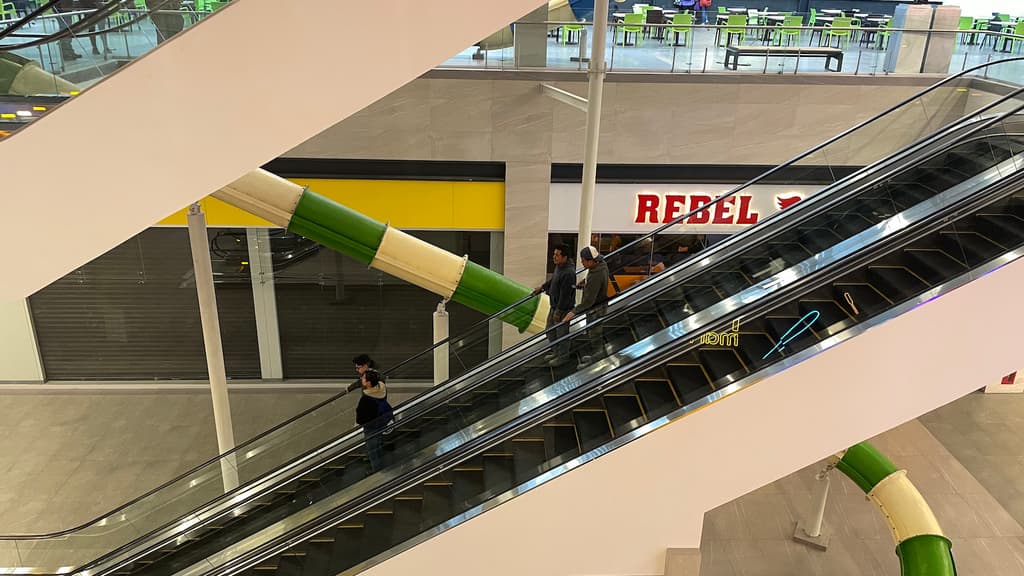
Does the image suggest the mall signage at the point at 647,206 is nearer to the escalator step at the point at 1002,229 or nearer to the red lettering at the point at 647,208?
Answer: the red lettering at the point at 647,208

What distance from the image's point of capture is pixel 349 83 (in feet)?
15.8

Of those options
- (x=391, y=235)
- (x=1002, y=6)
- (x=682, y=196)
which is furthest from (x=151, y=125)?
(x=1002, y=6)

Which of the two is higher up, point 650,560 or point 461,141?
point 461,141

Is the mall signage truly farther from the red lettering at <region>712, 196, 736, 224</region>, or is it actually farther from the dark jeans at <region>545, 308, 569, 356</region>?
the dark jeans at <region>545, 308, 569, 356</region>

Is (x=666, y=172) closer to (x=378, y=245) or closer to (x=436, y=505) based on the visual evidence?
(x=378, y=245)

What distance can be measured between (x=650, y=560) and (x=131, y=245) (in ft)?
31.0

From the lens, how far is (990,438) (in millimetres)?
10992

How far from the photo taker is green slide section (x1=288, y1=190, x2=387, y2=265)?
7.53 m

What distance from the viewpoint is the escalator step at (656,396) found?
5.65 metres

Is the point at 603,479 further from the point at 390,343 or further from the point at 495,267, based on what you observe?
the point at 390,343

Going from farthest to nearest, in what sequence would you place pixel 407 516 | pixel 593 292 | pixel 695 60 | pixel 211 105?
1. pixel 695 60
2. pixel 593 292
3. pixel 407 516
4. pixel 211 105

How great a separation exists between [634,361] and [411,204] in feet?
19.7

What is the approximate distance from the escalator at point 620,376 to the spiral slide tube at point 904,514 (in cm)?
278

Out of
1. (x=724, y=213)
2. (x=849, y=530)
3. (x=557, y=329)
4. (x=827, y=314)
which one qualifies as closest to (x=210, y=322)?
(x=557, y=329)
